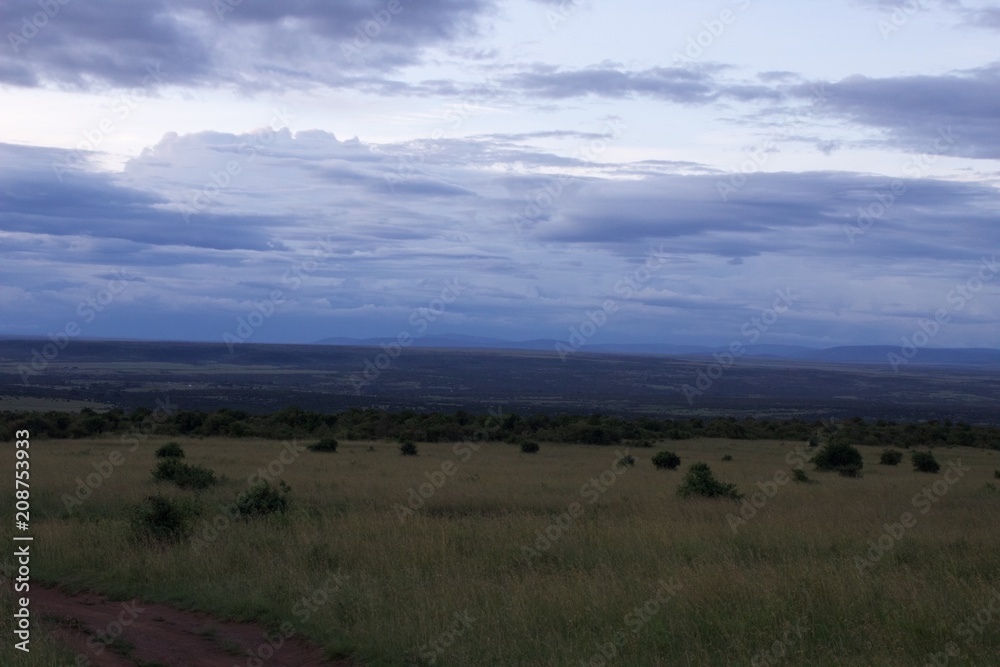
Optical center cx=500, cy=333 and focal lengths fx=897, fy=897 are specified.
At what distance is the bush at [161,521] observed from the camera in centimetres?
1280

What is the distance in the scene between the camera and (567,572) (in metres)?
11.0

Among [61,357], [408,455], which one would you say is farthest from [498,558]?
[61,357]

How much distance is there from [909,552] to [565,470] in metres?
17.4

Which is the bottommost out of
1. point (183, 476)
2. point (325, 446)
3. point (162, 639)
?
point (325, 446)

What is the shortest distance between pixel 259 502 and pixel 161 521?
8.19 ft

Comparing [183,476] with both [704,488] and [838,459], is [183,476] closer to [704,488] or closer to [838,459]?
[704,488]

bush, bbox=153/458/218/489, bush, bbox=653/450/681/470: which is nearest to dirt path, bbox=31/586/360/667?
bush, bbox=153/458/218/489

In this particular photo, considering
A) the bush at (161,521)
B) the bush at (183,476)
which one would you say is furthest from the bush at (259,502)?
the bush at (183,476)

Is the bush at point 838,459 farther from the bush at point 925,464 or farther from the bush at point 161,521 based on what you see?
the bush at point 161,521

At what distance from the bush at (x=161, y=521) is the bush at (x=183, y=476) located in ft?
23.9

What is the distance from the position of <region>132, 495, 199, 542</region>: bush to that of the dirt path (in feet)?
8.60

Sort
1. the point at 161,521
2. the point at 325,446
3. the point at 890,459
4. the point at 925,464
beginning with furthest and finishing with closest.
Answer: the point at 890,459
the point at 325,446
the point at 925,464
the point at 161,521

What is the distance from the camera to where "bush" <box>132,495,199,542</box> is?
42.0 feet

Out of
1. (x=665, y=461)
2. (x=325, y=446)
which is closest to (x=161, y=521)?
(x=665, y=461)
